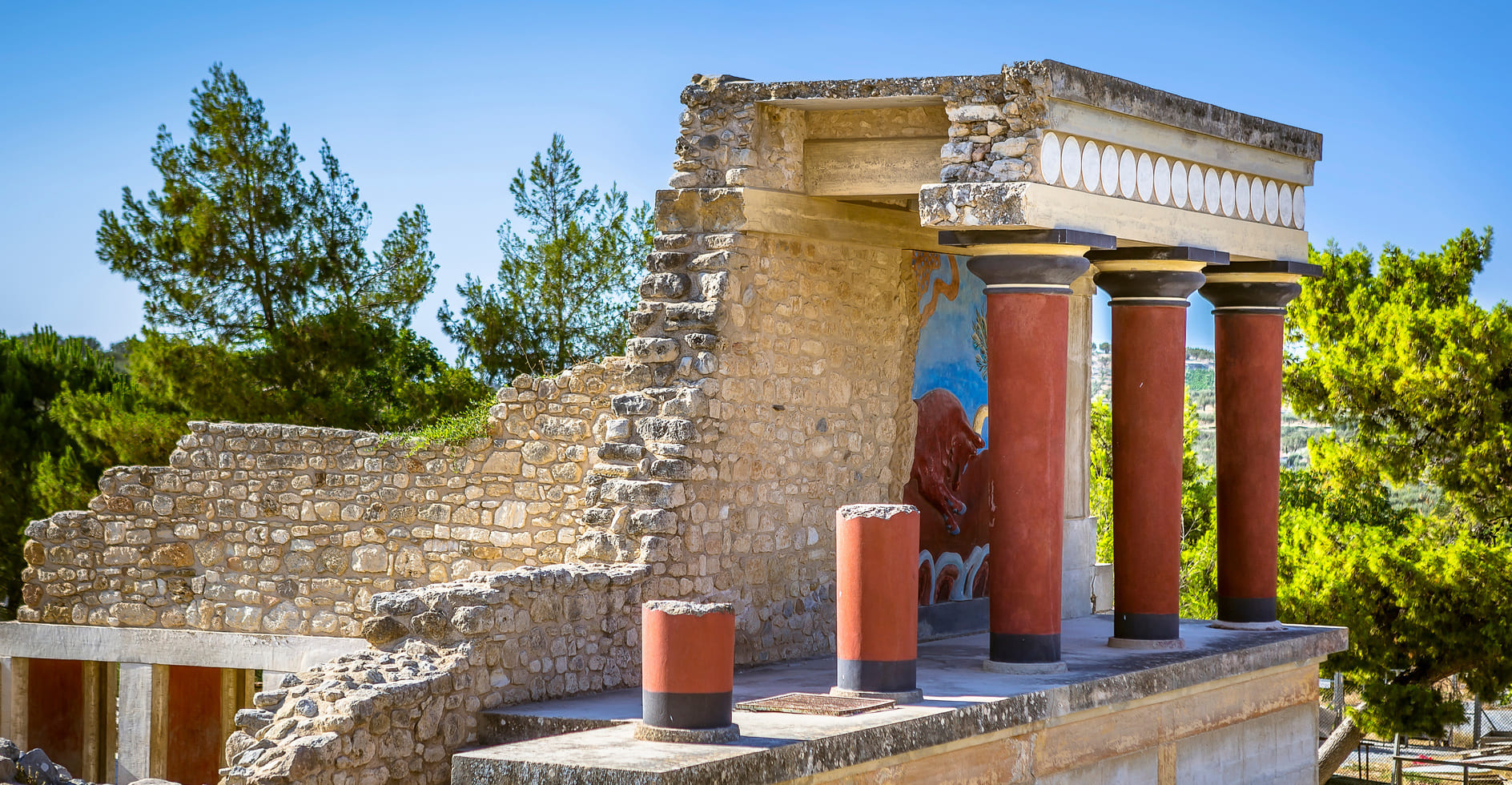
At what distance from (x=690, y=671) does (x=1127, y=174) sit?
4.78m

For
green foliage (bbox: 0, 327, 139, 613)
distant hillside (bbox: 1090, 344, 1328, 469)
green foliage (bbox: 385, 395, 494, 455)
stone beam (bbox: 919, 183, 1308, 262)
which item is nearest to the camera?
stone beam (bbox: 919, 183, 1308, 262)

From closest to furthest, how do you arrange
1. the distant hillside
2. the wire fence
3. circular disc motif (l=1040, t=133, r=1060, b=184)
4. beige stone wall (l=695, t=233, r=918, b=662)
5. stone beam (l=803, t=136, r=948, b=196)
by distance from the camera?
circular disc motif (l=1040, t=133, r=1060, b=184), beige stone wall (l=695, t=233, r=918, b=662), stone beam (l=803, t=136, r=948, b=196), the wire fence, the distant hillside

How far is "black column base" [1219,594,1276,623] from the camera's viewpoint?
12.2 meters

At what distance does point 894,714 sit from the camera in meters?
7.73

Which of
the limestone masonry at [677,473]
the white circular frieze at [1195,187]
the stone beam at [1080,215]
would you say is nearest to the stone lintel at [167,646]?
the limestone masonry at [677,473]

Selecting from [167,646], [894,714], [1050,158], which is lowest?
[167,646]

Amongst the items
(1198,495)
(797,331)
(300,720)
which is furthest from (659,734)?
(1198,495)

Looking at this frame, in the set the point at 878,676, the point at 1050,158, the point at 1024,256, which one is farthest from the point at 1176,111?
the point at 878,676

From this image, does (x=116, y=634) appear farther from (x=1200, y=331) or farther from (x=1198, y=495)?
(x=1198, y=495)

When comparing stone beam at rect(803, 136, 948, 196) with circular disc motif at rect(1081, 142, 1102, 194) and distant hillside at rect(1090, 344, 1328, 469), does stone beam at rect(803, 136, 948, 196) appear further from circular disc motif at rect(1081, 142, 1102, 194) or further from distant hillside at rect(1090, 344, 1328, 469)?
distant hillside at rect(1090, 344, 1328, 469)

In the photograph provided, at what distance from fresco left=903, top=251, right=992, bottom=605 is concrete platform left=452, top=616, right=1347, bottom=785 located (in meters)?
0.62

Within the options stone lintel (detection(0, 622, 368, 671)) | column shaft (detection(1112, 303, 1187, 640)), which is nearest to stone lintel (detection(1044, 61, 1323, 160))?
column shaft (detection(1112, 303, 1187, 640))

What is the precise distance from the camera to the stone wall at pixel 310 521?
11.2m

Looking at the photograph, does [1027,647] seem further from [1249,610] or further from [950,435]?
[1249,610]
